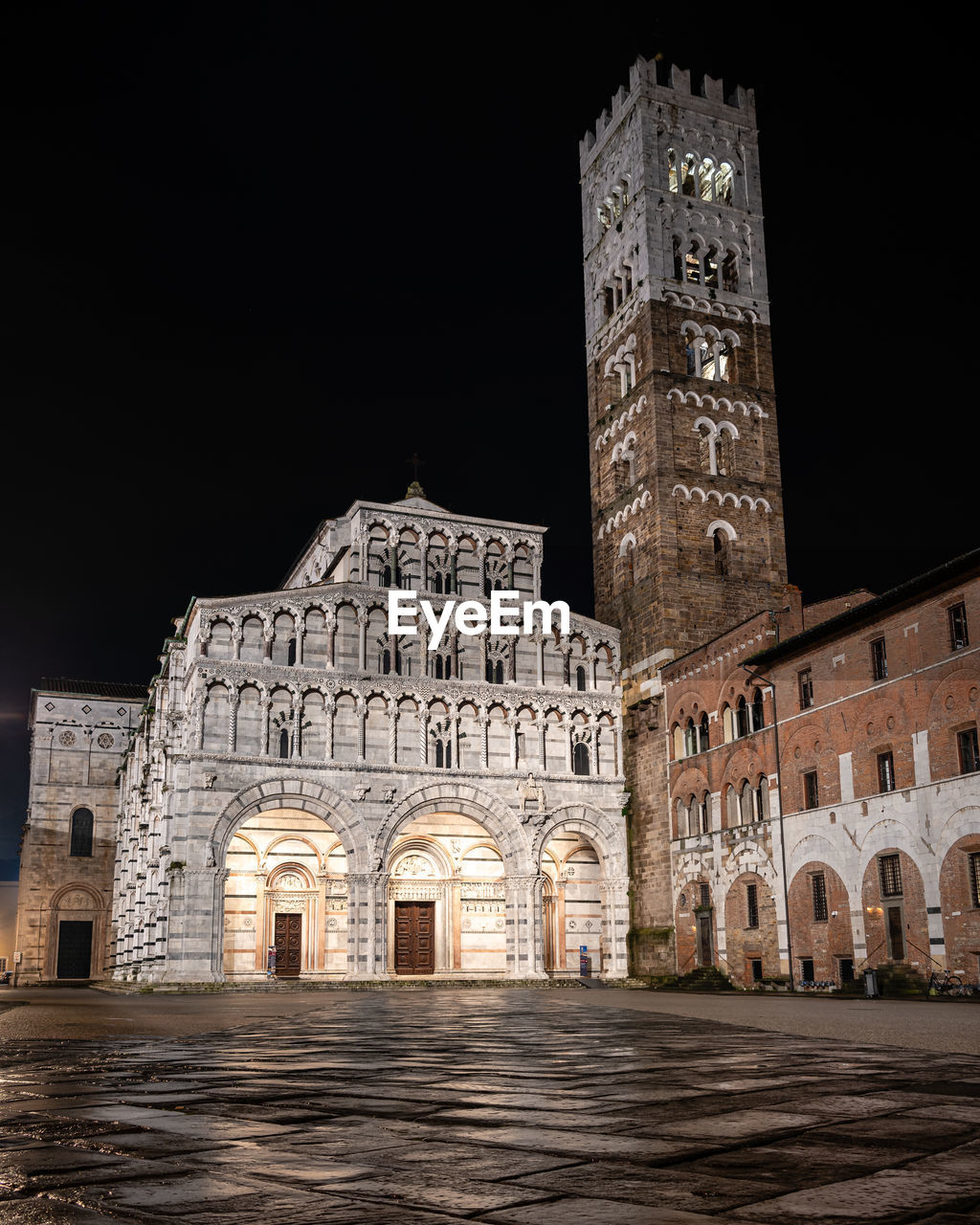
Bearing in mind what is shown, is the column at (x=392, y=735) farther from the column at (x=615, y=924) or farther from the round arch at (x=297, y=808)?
the column at (x=615, y=924)

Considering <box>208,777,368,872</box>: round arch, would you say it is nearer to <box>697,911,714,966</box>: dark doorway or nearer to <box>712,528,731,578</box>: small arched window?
<box>697,911,714,966</box>: dark doorway

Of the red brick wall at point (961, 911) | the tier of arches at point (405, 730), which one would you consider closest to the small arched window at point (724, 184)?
the tier of arches at point (405, 730)

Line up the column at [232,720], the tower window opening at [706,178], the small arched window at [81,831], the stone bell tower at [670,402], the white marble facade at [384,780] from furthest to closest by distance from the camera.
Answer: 1. the small arched window at [81,831]
2. the tower window opening at [706,178]
3. the stone bell tower at [670,402]
4. the white marble facade at [384,780]
5. the column at [232,720]

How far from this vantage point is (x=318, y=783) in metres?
40.8

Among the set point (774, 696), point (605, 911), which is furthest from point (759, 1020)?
point (605, 911)

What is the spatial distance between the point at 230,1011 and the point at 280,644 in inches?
907

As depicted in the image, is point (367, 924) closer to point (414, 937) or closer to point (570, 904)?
point (414, 937)

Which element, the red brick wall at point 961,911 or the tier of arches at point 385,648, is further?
the tier of arches at point 385,648

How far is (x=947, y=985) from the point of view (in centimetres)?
2773

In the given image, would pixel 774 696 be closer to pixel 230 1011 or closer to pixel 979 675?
pixel 979 675

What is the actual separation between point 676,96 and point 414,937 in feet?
122

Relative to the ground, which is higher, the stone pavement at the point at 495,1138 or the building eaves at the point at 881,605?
the building eaves at the point at 881,605

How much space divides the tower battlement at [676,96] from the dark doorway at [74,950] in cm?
4889

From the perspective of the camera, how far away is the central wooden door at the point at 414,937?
146 ft
